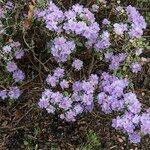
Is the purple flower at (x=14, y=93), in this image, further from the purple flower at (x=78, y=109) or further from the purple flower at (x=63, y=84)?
the purple flower at (x=78, y=109)

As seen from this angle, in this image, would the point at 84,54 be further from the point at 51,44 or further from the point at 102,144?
the point at 102,144

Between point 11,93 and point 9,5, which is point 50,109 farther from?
point 9,5

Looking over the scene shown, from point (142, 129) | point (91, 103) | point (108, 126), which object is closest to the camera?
point (142, 129)

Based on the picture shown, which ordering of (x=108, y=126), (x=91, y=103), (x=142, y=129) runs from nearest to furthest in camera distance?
(x=142, y=129), (x=91, y=103), (x=108, y=126)

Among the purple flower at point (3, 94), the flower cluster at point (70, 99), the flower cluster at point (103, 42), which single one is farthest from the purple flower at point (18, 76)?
the flower cluster at point (103, 42)

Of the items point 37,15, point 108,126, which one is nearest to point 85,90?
point 108,126

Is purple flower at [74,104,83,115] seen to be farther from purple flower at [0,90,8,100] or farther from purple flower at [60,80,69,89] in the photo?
purple flower at [0,90,8,100]

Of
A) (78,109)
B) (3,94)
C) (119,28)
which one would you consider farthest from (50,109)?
(119,28)

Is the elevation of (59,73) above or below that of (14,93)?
above
